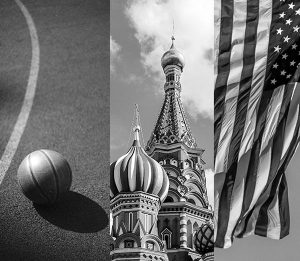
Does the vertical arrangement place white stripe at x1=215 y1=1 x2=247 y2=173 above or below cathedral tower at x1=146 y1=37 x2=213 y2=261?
below

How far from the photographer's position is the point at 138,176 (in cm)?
1945

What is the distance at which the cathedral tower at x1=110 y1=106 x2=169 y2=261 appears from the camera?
56.1 feet

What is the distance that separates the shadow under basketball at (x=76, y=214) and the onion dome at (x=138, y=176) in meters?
4.64

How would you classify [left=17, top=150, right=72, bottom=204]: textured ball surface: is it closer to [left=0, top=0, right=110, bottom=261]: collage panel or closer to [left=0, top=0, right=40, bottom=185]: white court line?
[left=0, top=0, right=110, bottom=261]: collage panel

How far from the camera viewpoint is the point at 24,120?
1424 cm

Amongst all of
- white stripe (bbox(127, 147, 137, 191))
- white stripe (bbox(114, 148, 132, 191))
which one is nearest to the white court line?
white stripe (bbox(114, 148, 132, 191))

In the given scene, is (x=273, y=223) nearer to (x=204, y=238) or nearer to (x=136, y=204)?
(x=136, y=204)

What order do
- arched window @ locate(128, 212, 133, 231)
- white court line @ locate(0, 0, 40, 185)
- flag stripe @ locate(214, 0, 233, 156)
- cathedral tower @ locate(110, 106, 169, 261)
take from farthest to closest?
arched window @ locate(128, 212, 133, 231) → cathedral tower @ locate(110, 106, 169, 261) → white court line @ locate(0, 0, 40, 185) → flag stripe @ locate(214, 0, 233, 156)

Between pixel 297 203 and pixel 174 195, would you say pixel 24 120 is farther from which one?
pixel 174 195

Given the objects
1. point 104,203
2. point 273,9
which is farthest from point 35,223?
point 273,9

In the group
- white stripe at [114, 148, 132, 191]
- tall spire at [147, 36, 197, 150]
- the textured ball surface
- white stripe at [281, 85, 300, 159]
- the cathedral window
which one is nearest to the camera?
white stripe at [281, 85, 300, 159]

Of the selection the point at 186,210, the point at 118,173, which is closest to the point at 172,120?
the point at 186,210

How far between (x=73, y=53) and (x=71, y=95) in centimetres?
90

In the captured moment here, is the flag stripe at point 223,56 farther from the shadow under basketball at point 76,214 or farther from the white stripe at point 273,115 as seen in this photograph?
the shadow under basketball at point 76,214
